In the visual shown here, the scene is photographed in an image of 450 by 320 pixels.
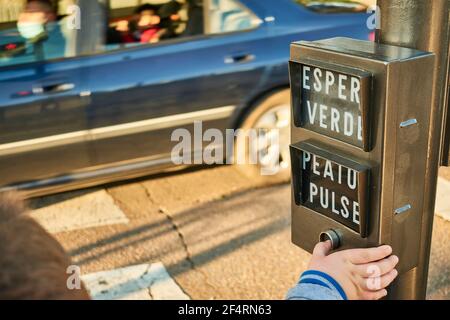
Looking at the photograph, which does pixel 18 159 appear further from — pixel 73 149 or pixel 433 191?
pixel 433 191

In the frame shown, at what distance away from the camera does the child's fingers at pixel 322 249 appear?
1867 millimetres

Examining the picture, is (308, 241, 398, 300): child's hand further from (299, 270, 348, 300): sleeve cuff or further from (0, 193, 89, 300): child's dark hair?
(0, 193, 89, 300): child's dark hair

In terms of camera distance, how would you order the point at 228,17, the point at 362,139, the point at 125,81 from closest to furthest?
the point at 362,139 → the point at 125,81 → the point at 228,17

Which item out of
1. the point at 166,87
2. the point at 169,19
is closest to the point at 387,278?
the point at 166,87

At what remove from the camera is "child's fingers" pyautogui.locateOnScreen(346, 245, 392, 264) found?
1.76m

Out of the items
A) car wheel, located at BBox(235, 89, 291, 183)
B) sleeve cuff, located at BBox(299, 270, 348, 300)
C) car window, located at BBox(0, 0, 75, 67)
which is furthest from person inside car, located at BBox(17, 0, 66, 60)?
sleeve cuff, located at BBox(299, 270, 348, 300)

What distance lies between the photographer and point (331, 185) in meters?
1.89

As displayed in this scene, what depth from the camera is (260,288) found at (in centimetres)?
382

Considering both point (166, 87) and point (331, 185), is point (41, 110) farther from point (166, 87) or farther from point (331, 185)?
point (331, 185)

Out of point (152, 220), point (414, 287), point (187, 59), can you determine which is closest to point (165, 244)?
point (152, 220)

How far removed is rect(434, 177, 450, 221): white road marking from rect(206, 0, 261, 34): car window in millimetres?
1848

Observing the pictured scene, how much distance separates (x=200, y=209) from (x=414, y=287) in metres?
2.89

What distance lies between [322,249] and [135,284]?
87.4 inches

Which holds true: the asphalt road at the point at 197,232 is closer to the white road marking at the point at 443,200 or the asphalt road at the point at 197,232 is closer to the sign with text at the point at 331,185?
the white road marking at the point at 443,200
